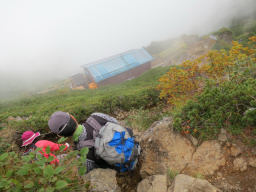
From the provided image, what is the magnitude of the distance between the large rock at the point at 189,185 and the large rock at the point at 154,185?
139 mm

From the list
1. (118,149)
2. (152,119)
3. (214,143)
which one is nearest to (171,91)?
(152,119)

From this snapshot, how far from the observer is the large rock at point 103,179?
2.70m

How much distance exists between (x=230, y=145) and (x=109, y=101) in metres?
5.63

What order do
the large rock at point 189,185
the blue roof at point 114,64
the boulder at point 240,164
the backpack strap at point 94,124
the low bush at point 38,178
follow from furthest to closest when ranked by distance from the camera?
the blue roof at point 114,64
the backpack strap at point 94,124
the boulder at point 240,164
the large rock at point 189,185
the low bush at point 38,178

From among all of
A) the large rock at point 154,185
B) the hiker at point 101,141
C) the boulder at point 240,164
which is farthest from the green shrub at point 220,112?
the hiker at point 101,141

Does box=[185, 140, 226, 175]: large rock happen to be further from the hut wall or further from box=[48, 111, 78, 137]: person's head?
the hut wall

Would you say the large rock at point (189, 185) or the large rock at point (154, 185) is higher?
the large rock at point (189, 185)

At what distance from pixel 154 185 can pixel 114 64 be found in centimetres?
2545

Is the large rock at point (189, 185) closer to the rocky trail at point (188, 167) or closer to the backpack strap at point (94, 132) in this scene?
the rocky trail at point (188, 167)

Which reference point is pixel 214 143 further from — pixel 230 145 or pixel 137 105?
pixel 137 105

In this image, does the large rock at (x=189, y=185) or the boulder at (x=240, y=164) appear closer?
the large rock at (x=189, y=185)

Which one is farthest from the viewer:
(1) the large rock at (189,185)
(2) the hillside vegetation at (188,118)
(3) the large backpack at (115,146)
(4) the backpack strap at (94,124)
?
(4) the backpack strap at (94,124)

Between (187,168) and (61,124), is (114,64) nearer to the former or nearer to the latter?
(61,124)

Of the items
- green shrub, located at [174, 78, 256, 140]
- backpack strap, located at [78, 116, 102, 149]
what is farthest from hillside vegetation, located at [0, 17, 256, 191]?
backpack strap, located at [78, 116, 102, 149]
